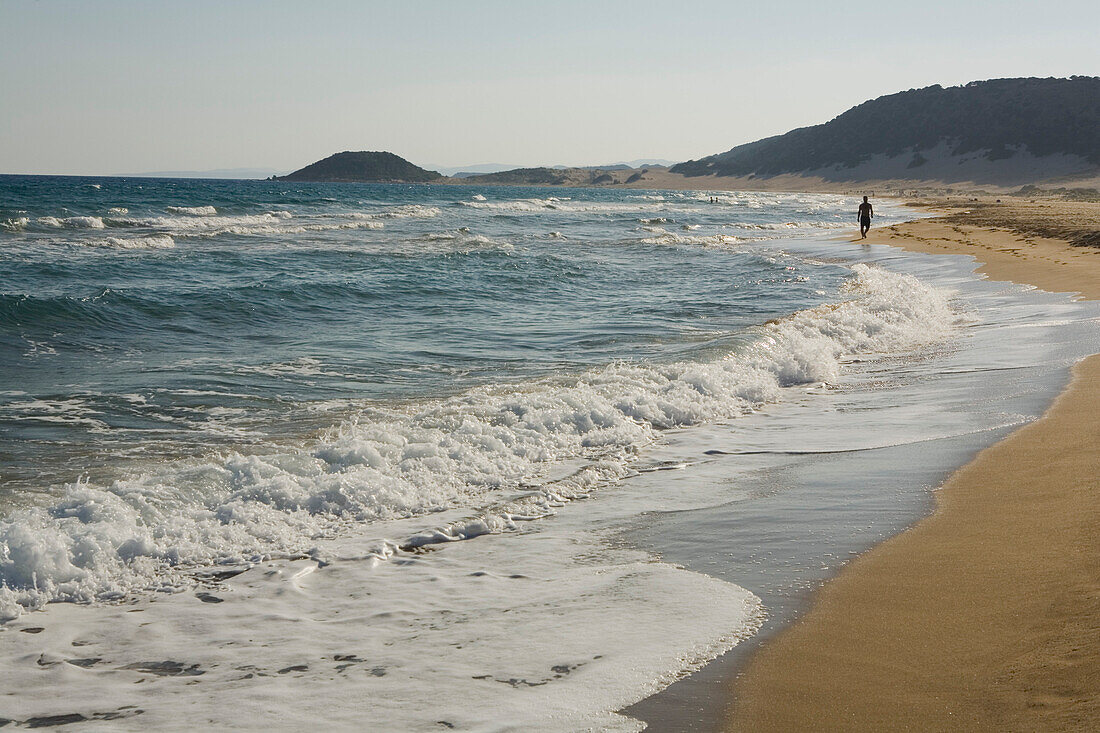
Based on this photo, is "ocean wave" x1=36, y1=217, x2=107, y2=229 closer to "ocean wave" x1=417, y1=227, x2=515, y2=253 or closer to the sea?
"ocean wave" x1=417, y1=227, x2=515, y2=253

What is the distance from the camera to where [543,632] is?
13.1 ft

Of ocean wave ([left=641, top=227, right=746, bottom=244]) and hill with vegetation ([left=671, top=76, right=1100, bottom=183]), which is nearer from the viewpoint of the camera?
ocean wave ([left=641, top=227, right=746, bottom=244])

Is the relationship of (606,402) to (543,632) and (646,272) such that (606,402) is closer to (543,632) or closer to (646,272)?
Answer: (543,632)

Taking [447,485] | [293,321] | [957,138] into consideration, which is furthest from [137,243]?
[957,138]

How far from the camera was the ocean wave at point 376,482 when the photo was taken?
192 inches

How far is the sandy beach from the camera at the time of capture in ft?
10.2

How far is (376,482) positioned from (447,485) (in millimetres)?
528

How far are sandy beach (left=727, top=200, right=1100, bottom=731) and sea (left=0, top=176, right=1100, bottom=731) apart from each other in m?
0.22

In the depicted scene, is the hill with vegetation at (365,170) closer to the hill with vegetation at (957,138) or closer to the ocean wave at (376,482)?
the hill with vegetation at (957,138)

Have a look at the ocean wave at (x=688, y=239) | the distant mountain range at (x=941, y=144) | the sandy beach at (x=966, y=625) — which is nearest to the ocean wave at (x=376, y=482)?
the sandy beach at (x=966, y=625)

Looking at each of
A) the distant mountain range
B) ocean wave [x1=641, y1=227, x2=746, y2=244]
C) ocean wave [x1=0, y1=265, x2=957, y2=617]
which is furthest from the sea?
the distant mountain range

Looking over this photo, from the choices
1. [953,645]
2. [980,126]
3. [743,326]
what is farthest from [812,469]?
[980,126]

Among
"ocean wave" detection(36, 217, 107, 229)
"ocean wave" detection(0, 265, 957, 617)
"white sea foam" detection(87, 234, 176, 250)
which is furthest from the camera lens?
"ocean wave" detection(36, 217, 107, 229)

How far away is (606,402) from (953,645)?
4.99 metres
